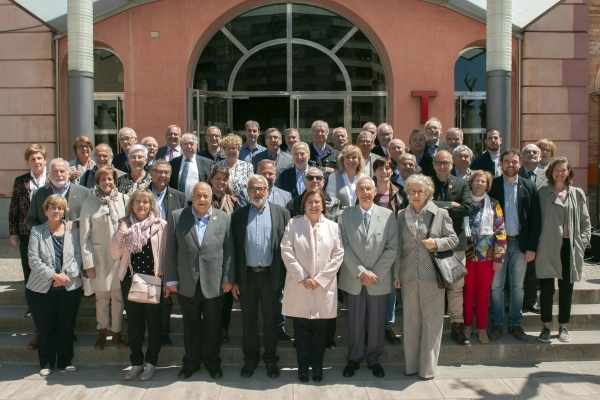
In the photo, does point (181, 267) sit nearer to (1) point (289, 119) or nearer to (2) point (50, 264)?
(2) point (50, 264)

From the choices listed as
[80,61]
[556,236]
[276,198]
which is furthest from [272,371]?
[80,61]

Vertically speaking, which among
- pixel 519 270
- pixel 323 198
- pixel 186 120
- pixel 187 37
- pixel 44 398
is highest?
pixel 187 37

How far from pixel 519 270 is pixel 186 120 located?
7.41 meters

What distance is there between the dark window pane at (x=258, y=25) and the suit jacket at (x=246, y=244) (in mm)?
7174

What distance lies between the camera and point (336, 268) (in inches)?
216

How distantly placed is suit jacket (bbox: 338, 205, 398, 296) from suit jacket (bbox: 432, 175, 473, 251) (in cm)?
60

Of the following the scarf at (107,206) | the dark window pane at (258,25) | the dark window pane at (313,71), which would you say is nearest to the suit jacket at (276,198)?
the scarf at (107,206)

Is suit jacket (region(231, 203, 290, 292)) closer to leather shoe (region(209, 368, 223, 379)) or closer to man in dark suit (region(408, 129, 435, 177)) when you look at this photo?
leather shoe (region(209, 368, 223, 379))

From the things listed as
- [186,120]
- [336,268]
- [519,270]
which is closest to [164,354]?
[336,268]

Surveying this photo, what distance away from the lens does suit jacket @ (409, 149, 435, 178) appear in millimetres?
6694

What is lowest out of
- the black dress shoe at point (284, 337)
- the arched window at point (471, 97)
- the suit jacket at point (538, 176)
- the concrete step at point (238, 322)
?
the black dress shoe at point (284, 337)

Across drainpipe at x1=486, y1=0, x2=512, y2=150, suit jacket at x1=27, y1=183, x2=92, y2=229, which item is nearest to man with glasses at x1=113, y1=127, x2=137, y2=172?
suit jacket at x1=27, y1=183, x2=92, y2=229

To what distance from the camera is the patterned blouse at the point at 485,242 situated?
5922 mm

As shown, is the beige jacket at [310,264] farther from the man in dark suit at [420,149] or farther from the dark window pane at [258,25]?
the dark window pane at [258,25]
